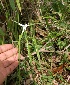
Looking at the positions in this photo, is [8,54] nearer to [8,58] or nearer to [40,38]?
[8,58]

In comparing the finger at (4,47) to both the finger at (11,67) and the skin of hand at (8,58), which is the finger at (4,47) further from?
the finger at (11,67)

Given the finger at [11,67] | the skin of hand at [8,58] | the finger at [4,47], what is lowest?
the finger at [11,67]

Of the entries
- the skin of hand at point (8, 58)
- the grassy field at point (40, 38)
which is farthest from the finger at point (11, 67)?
the grassy field at point (40, 38)

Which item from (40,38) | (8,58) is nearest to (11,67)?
(8,58)

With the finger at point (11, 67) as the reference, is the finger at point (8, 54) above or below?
above

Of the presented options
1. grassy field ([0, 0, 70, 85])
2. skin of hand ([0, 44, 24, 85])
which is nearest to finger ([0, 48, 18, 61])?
skin of hand ([0, 44, 24, 85])

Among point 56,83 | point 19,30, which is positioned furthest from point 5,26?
point 56,83

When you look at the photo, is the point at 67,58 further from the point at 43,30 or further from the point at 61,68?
the point at 43,30

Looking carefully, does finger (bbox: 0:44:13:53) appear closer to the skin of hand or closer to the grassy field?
the skin of hand

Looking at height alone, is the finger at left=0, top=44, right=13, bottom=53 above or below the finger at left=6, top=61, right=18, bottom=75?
above
